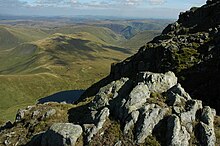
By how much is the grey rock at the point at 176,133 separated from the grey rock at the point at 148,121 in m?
1.41

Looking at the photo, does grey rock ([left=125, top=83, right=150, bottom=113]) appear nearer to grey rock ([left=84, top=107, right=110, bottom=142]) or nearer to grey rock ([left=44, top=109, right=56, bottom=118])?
grey rock ([left=84, top=107, right=110, bottom=142])

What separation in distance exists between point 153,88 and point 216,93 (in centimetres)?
3323

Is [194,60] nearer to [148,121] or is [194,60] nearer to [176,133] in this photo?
[148,121]

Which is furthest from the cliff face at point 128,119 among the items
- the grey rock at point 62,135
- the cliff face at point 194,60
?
the cliff face at point 194,60

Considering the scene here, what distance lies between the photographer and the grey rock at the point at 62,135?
121 feet

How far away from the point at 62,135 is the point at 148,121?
9154 mm

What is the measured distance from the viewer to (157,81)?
4534cm

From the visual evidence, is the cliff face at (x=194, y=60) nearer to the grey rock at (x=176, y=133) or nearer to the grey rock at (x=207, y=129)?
the grey rock at (x=207, y=129)

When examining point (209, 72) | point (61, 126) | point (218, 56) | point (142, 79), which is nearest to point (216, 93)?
point (209, 72)

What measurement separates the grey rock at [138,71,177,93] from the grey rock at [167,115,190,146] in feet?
27.4

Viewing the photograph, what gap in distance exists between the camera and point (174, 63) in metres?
107

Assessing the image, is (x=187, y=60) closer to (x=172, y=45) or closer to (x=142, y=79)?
(x=172, y=45)

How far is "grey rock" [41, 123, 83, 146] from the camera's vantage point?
36812 millimetres

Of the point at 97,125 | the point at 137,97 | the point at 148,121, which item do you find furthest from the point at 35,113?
the point at 148,121
